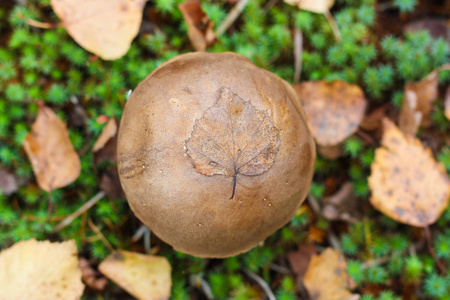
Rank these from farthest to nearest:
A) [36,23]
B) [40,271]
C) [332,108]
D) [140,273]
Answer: [332,108] → [36,23] → [140,273] → [40,271]

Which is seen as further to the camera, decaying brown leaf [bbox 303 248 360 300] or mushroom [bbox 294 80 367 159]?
mushroom [bbox 294 80 367 159]

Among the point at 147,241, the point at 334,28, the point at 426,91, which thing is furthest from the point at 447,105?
the point at 147,241

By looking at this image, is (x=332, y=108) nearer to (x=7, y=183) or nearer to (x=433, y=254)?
(x=433, y=254)

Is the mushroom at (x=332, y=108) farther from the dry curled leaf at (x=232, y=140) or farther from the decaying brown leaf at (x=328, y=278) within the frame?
the dry curled leaf at (x=232, y=140)

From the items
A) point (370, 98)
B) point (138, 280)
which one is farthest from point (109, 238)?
point (370, 98)

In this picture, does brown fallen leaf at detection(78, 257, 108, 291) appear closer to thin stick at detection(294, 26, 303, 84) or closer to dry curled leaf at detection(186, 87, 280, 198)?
dry curled leaf at detection(186, 87, 280, 198)

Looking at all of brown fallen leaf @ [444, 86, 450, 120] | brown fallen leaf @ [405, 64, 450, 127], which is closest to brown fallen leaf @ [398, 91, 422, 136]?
brown fallen leaf @ [405, 64, 450, 127]

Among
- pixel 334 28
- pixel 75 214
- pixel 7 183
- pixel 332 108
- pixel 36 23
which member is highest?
pixel 36 23
